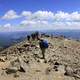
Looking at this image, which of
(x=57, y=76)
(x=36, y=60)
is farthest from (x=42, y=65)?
(x=57, y=76)

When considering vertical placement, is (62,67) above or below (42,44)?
below

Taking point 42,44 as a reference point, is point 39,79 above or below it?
below

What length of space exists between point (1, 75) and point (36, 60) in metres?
6.15

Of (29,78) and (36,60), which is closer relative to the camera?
(29,78)

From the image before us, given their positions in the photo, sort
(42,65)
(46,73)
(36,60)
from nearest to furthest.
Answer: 1. (46,73)
2. (42,65)
3. (36,60)

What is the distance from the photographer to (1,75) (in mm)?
A: 19469

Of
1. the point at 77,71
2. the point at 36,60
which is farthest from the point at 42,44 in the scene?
the point at 77,71

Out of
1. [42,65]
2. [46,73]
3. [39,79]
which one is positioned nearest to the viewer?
[39,79]

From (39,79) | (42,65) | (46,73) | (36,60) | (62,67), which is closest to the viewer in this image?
(39,79)

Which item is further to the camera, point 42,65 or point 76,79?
point 42,65

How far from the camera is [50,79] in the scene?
1866 centimetres

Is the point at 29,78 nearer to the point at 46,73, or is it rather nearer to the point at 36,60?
the point at 46,73

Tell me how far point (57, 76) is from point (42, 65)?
384 cm

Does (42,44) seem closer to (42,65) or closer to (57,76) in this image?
(42,65)
